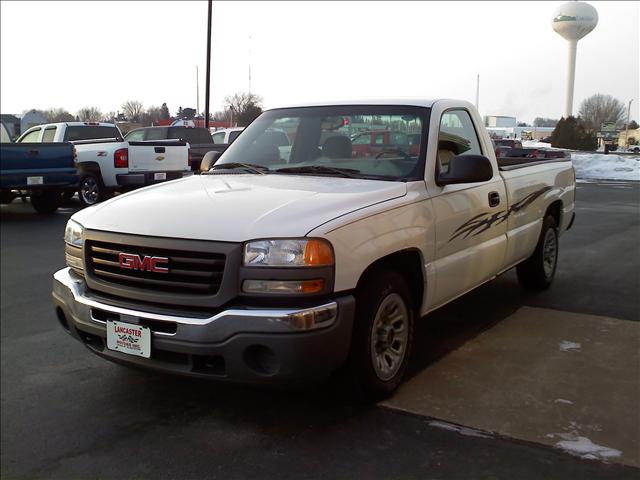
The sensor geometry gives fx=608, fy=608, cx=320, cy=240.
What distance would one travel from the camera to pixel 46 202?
40.8 feet

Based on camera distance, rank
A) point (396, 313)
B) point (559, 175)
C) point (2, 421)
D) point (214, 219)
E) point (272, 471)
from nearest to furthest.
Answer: point (272, 471) → point (214, 219) → point (2, 421) → point (396, 313) → point (559, 175)

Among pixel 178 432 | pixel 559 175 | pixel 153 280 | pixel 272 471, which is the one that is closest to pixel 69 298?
pixel 153 280

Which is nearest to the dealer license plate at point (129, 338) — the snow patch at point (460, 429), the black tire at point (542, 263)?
the snow patch at point (460, 429)

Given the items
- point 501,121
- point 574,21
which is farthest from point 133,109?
point 501,121

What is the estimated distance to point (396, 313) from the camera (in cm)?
368

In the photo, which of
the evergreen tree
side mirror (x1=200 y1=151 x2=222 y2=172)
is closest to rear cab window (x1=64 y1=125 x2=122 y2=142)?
side mirror (x1=200 y1=151 x2=222 y2=172)

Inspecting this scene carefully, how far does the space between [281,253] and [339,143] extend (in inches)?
65.0

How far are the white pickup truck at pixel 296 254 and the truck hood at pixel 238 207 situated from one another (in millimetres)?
12

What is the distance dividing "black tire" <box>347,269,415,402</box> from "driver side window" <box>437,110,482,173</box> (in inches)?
41.1

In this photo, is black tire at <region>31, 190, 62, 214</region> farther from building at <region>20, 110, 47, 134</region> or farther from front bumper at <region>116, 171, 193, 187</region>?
building at <region>20, 110, 47, 134</region>

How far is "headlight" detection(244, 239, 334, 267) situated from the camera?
297 cm

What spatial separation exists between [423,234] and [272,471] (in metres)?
1.72

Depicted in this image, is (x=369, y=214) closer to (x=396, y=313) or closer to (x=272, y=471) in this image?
(x=396, y=313)

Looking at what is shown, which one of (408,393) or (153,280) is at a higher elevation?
(153,280)
